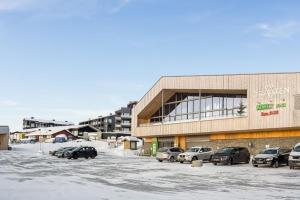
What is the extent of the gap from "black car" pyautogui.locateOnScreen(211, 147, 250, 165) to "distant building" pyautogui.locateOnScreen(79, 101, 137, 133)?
10720 cm

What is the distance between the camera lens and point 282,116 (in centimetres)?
4103

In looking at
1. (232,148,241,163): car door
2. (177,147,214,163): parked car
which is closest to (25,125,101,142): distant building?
(177,147,214,163): parked car

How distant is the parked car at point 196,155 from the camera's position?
40200 mm

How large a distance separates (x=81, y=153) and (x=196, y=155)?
51.5 feet

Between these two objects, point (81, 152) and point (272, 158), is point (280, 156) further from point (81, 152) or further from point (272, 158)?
point (81, 152)

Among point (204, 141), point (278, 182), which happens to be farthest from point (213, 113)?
point (278, 182)

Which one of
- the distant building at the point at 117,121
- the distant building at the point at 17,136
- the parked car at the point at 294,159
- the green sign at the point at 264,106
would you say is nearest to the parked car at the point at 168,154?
the green sign at the point at 264,106

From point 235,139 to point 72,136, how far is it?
279 ft

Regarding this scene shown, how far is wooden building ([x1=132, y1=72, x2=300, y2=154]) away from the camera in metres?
41.4

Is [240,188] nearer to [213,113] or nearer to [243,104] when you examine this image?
[243,104]

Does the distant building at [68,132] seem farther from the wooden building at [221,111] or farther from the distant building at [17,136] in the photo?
the wooden building at [221,111]

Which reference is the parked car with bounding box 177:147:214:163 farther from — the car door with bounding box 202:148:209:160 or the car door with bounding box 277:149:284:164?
the car door with bounding box 277:149:284:164

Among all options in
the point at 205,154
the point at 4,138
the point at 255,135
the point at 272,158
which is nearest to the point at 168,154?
the point at 205,154

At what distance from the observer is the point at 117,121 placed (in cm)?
15800
